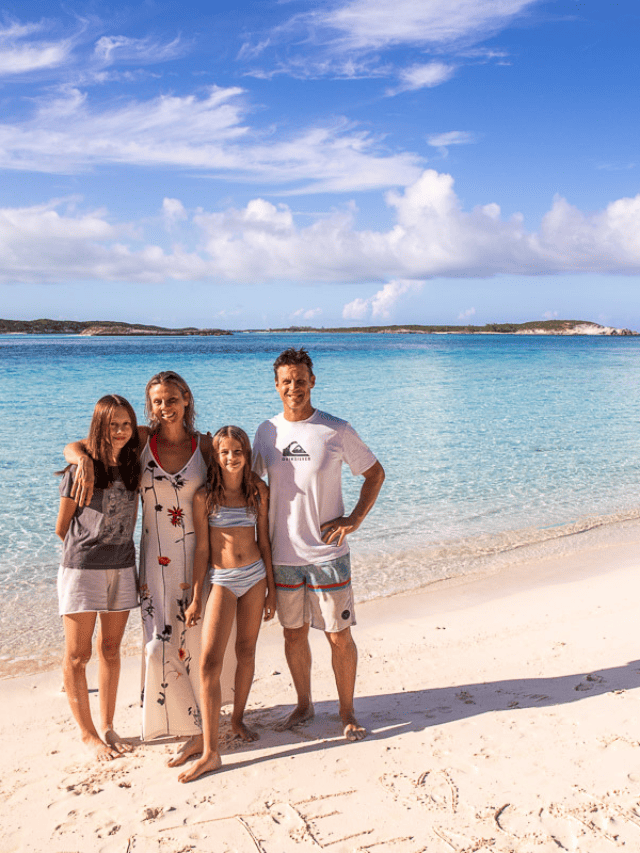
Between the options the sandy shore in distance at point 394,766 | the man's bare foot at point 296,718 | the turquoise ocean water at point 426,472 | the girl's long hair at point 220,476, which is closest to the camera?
the sandy shore in distance at point 394,766

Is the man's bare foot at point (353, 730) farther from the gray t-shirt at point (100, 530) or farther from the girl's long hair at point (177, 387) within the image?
the girl's long hair at point (177, 387)

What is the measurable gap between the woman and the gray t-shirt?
9 centimetres

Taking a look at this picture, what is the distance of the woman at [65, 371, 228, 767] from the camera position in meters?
3.37

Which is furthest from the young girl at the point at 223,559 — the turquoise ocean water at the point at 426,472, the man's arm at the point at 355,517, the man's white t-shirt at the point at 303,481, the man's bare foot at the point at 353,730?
the turquoise ocean water at the point at 426,472

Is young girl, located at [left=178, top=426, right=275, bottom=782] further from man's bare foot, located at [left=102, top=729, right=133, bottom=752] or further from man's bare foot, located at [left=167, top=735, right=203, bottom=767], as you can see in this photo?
man's bare foot, located at [left=102, top=729, right=133, bottom=752]

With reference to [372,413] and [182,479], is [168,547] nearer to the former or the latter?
[182,479]

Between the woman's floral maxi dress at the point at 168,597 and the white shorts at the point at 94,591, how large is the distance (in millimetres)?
108

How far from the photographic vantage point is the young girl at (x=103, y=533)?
3.34 metres

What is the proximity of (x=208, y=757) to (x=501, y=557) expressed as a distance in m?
4.78

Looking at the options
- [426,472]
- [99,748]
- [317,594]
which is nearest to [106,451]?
[317,594]

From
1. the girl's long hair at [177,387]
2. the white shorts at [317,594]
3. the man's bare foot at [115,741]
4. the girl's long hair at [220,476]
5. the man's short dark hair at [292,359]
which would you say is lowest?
the man's bare foot at [115,741]

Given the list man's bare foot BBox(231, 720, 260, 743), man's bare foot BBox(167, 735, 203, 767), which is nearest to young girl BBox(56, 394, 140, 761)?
man's bare foot BBox(167, 735, 203, 767)

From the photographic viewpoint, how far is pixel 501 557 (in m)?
7.32

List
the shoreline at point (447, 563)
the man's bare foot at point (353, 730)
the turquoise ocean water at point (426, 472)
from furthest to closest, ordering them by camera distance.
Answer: the turquoise ocean water at point (426, 472)
the shoreline at point (447, 563)
the man's bare foot at point (353, 730)
